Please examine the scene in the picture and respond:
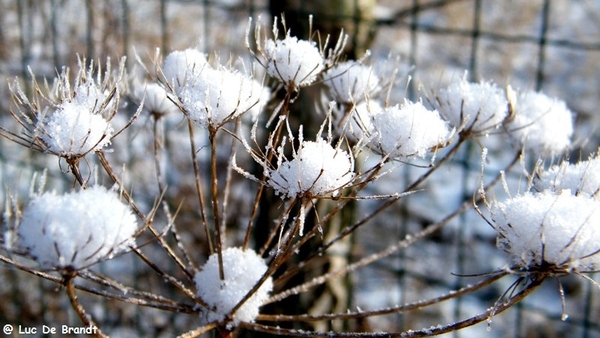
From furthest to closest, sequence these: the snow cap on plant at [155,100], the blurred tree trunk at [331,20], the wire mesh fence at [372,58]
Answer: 1. the wire mesh fence at [372,58]
2. the blurred tree trunk at [331,20]
3. the snow cap on plant at [155,100]

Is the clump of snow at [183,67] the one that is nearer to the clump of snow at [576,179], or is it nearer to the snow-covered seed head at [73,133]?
the snow-covered seed head at [73,133]

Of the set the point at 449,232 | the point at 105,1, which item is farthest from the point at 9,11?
the point at 449,232

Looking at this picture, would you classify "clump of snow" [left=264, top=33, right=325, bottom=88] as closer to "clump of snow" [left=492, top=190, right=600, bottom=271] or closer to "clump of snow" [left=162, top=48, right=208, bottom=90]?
"clump of snow" [left=162, top=48, right=208, bottom=90]

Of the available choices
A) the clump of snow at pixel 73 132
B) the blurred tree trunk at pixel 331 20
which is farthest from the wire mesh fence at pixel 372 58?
the clump of snow at pixel 73 132

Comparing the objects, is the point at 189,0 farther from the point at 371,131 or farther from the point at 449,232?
the point at 449,232

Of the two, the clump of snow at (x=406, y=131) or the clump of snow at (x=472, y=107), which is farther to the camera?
the clump of snow at (x=472, y=107)

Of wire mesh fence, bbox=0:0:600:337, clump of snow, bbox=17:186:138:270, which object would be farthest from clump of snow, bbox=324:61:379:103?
wire mesh fence, bbox=0:0:600:337

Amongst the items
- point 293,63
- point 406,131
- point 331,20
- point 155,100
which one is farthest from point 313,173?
point 331,20
